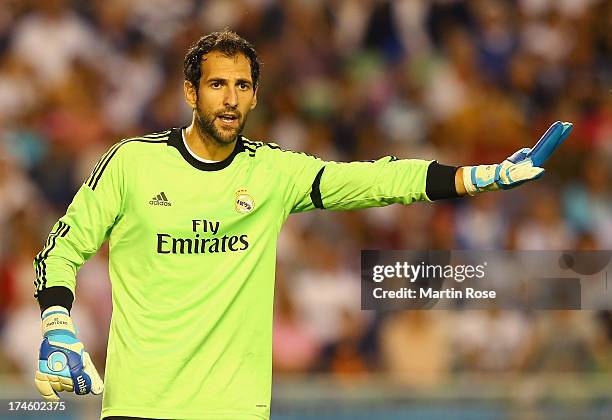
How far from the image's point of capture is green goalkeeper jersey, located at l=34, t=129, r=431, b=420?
4.89 meters

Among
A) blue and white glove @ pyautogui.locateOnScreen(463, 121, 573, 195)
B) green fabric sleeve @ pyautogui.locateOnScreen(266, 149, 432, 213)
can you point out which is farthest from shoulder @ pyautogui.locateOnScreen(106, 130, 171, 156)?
blue and white glove @ pyautogui.locateOnScreen(463, 121, 573, 195)

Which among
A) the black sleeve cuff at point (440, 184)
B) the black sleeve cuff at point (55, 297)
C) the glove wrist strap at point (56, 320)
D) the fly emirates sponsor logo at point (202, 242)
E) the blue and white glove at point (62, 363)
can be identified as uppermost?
the black sleeve cuff at point (440, 184)

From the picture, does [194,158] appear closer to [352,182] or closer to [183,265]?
[183,265]

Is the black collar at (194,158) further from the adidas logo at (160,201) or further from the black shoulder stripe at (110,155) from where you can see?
the adidas logo at (160,201)

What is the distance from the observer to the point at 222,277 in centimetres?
496

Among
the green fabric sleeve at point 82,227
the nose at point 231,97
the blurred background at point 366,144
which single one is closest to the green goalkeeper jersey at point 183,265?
the green fabric sleeve at point 82,227

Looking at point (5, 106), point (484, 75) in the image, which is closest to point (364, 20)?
point (484, 75)

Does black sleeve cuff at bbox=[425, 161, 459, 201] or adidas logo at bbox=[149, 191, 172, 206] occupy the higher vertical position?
black sleeve cuff at bbox=[425, 161, 459, 201]

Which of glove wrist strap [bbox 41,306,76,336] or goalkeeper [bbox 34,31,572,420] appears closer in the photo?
glove wrist strap [bbox 41,306,76,336]

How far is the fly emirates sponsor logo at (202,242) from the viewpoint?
16.3 ft

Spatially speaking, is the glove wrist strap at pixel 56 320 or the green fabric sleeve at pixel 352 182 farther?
the green fabric sleeve at pixel 352 182

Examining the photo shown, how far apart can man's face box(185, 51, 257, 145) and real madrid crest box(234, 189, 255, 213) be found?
8.1 inches

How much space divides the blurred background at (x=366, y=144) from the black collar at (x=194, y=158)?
148 inches

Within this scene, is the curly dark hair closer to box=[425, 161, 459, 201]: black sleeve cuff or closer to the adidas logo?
the adidas logo
